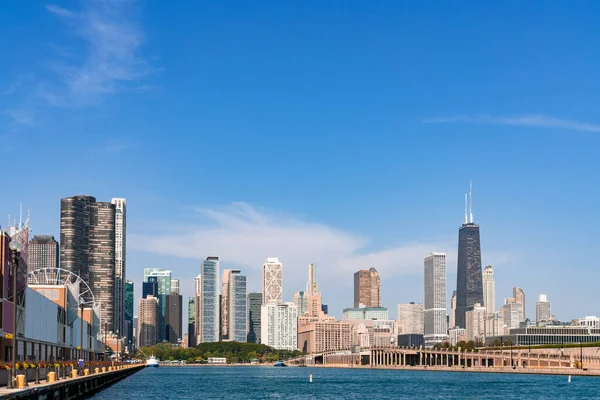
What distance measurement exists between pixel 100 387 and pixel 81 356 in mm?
55995

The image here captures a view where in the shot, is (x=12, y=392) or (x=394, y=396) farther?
(x=394, y=396)

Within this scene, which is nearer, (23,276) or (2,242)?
(2,242)

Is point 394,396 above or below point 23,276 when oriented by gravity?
below

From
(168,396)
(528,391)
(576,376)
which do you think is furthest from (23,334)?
(576,376)

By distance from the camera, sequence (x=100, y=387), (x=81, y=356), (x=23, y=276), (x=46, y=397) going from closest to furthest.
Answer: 1. (x=46, y=397)
2. (x=23, y=276)
3. (x=100, y=387)
4. (x=81, y=356)

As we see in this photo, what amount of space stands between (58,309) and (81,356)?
45.1 meters

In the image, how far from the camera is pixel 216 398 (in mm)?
111375

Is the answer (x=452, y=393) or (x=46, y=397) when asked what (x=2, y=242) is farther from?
(x=452, y=393)

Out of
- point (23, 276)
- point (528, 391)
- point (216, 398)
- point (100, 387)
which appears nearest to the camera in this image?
point (23, 276)

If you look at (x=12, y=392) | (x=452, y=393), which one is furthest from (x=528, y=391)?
(x=12, y=392)

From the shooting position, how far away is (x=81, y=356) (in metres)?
172

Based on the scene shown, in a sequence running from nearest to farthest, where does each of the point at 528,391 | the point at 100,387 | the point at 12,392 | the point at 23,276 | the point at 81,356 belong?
1. the point at 12,392
2. the point at 23,276
3. the point at 100,387
4. the point at 528,391
5. the point at 81,356

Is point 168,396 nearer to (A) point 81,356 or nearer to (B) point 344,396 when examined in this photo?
(B) point 344,396

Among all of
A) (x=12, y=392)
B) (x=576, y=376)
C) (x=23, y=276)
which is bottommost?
(x=576, y=376)
